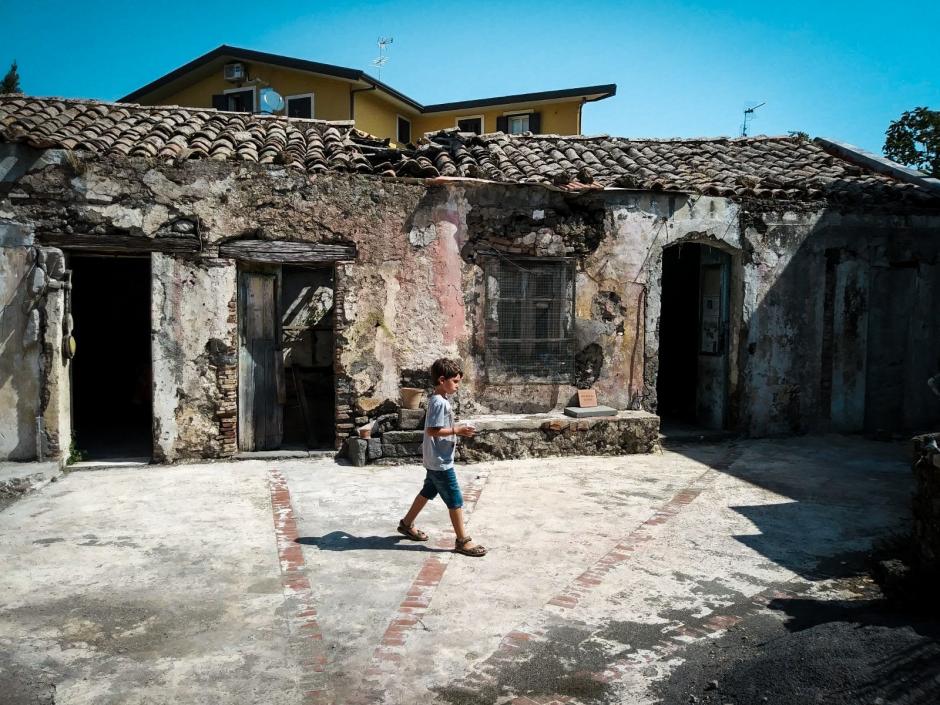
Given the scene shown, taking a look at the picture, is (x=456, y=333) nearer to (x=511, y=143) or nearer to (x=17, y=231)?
(x=511, y=143)

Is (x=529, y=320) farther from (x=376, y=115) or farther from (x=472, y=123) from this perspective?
(x=472, y=123)

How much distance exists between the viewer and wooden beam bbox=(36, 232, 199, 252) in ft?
25.9

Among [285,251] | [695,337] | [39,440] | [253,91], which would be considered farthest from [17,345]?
[253,91]

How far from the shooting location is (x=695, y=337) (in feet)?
40.7

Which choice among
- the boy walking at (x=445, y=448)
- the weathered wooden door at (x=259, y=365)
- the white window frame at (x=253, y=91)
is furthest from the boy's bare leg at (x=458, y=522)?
the white window frame at (x=253, y=91)

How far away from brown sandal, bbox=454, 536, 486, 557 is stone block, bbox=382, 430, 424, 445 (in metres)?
3.20

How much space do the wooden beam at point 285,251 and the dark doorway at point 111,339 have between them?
4.95 meters

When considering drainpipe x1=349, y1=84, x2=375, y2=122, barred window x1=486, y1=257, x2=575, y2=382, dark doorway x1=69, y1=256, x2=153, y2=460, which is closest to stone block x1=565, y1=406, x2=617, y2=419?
barred window x1=486, y1=257, x2=575, y2=382

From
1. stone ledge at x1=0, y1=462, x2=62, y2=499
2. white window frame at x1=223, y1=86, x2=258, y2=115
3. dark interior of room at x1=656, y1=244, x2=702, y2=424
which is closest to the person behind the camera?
stone ledge at x1=0, y1=462, x2=62, y2=499

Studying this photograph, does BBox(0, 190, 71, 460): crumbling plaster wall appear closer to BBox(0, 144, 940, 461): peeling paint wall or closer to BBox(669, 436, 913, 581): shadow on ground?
BBox(0, 144, 940, 461): peeling paint wall

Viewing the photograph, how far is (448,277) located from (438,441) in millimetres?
4252

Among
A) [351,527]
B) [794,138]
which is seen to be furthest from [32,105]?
[794,138]

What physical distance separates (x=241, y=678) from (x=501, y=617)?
1545 mm

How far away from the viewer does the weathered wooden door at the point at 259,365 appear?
29.0ft
